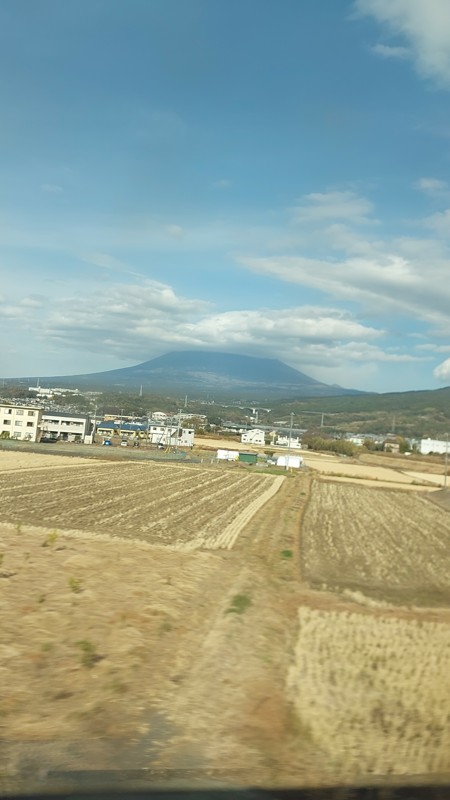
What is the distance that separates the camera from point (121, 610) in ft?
26.1

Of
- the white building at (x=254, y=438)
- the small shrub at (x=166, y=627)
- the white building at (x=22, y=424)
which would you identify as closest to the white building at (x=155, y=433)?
the white building at (x=22, y=424)

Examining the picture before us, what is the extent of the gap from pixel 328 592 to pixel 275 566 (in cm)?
208

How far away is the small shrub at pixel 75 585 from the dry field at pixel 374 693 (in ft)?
9.73

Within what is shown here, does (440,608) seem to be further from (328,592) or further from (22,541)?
(22,541)

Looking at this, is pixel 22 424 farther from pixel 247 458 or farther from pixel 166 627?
pixel 166 627

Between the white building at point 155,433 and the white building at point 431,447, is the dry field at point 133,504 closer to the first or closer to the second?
the white building at point 155,433

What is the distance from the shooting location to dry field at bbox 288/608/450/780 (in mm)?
4469

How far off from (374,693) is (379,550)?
10.2m

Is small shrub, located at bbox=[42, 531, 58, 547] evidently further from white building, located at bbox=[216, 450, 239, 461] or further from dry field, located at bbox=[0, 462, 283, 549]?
white building, located at bbox=[216, 450, 239, 461]

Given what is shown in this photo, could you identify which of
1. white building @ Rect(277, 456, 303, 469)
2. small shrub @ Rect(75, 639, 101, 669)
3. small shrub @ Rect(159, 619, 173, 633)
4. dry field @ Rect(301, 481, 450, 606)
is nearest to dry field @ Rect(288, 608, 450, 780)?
Result: small shrub @ Rect(159, 619, 173, 633)

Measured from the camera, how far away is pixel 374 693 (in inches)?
228

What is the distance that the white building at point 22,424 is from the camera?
62.1 metres

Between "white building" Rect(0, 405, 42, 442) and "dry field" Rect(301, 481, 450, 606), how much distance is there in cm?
3944

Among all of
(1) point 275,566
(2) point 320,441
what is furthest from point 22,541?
(2) point 320,441
